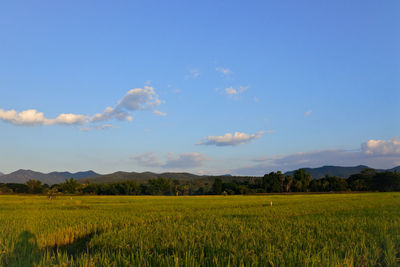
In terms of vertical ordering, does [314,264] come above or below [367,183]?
above

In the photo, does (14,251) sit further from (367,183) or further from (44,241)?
(367,183)

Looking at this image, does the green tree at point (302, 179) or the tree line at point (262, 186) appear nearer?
the tree line at point (262, 186)

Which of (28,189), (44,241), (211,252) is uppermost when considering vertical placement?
(211,252)

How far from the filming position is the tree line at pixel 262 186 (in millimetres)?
92562

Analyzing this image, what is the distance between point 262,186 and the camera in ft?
335

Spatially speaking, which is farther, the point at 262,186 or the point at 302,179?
the point at 262,186

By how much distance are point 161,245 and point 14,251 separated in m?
3.54

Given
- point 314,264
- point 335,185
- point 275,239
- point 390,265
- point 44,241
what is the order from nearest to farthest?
point 314,264 < point 390,265 < point 275,239 < point 44,241 < point 335,185

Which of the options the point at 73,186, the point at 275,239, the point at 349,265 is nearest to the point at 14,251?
the point at 275,239

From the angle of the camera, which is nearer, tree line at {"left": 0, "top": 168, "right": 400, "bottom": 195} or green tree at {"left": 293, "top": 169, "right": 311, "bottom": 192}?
tree line at {"left": 0, "top": 168, "right": 400, "bottom": 195}

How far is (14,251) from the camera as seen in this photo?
6.18 metres

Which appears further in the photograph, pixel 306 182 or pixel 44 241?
pixel 306 182

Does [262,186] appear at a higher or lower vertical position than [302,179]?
lower

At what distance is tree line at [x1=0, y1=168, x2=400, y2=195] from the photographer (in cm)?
9256
